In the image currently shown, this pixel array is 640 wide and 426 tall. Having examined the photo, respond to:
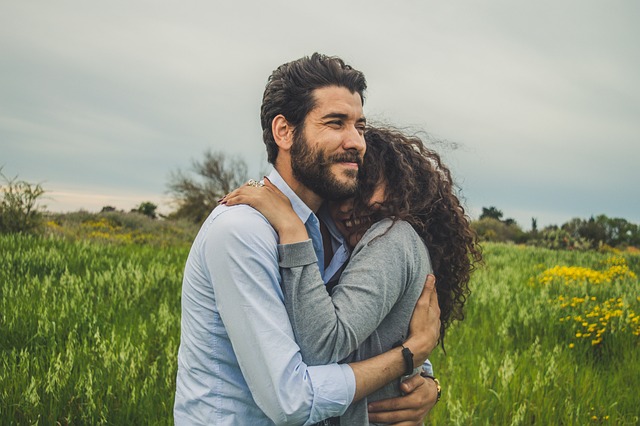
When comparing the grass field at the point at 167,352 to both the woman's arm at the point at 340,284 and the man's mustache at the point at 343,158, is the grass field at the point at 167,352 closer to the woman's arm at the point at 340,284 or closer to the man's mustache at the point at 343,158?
the woman's arm at the point at 340,284

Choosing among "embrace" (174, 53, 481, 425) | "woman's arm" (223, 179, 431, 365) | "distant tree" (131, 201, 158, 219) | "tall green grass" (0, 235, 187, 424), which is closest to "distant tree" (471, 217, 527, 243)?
"distant tree" (131, 201, 158, 219)

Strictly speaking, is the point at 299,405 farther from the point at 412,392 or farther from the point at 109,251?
the point at 109,251

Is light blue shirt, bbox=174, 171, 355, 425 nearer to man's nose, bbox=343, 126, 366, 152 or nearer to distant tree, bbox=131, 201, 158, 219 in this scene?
man's nose, bbox=343, 126, 366, 152

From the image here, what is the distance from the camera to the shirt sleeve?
189cm

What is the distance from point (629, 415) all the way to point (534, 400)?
2.78 feet

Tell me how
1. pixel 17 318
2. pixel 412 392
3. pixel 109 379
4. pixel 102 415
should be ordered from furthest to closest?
pixel 17 318 → pixel 109 379 → pixel 102 415 → pixel 412 392

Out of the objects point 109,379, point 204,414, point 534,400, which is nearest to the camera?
point 204,414

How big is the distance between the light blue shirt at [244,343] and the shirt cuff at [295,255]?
3 centimetres

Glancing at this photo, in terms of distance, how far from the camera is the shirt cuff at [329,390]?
195 cm

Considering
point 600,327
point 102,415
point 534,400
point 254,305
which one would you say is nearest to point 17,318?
point 102,415

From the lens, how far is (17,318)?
5.43 m

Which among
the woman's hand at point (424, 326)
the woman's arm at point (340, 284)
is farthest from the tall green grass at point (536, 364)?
the woman's arm at point (340, 284)

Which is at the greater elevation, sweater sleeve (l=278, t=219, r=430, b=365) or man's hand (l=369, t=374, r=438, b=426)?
sweater sleeve (l=278, t=219, r=430, b=365)

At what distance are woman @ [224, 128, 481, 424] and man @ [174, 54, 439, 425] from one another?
66 mm
